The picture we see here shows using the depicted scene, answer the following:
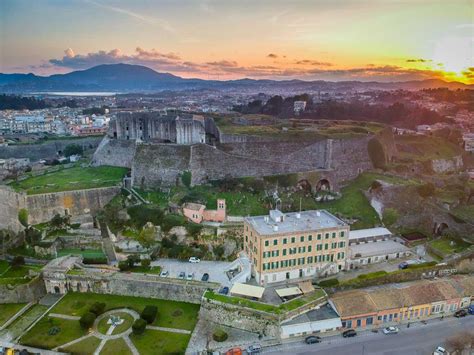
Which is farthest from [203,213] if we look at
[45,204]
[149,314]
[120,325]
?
[45,204]

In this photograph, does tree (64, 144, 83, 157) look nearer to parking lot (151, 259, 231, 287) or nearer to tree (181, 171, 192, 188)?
tree (181, 171, 192, 188)

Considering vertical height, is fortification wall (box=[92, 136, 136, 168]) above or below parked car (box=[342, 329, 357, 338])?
above

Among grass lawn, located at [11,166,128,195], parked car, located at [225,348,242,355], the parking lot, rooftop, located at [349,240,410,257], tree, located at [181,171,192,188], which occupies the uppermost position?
tree, located at [181,171,192,188]

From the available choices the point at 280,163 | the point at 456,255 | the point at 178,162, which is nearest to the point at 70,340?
the point at 178,162

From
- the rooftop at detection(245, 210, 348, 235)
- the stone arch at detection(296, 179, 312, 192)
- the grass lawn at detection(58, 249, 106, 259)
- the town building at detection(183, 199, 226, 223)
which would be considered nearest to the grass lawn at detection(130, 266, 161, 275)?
the grass lawn at detection(58, 249, 106, 259)

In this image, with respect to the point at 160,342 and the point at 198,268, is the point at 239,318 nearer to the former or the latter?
the point at 160,342

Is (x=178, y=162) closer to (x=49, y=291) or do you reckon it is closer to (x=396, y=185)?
(x=49, y=291)
